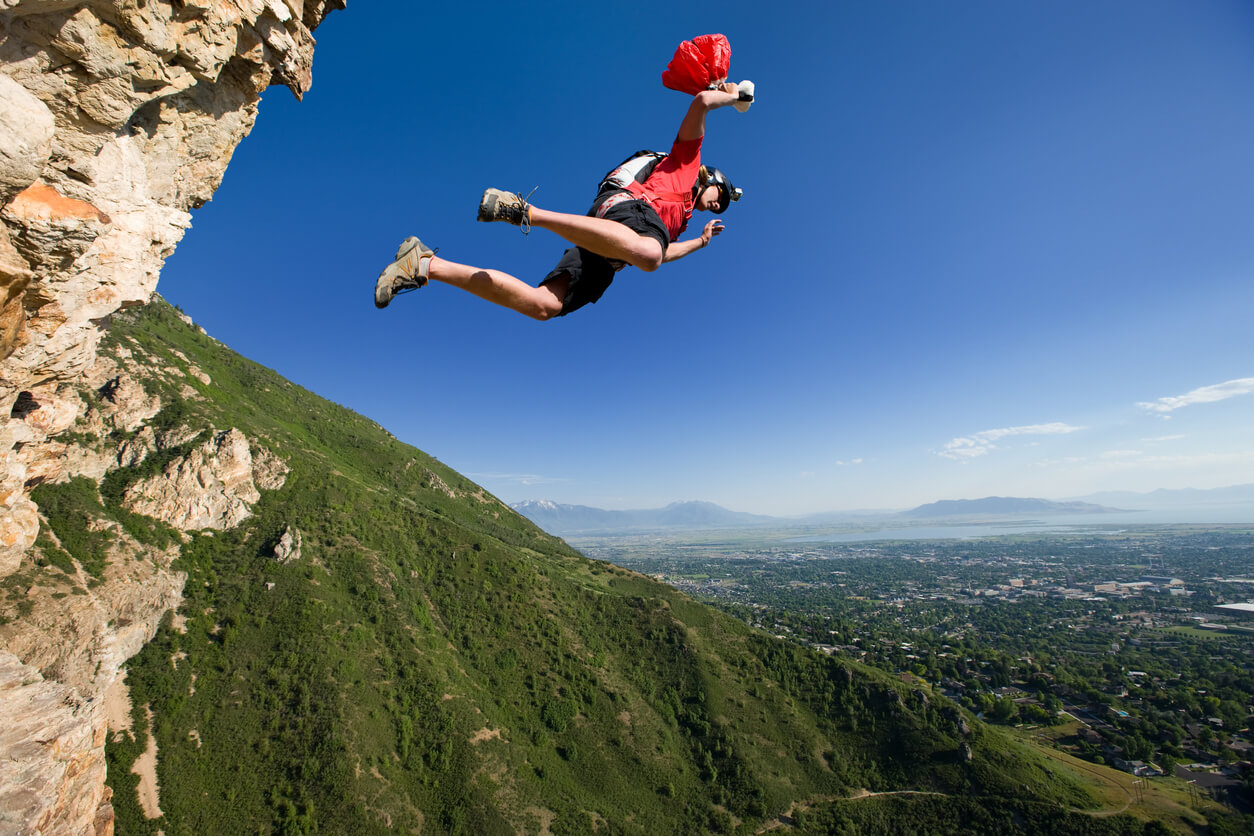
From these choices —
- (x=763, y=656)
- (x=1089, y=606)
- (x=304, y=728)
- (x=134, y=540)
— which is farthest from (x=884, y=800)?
(x=1089, y=606)

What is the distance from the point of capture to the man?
13.9ft

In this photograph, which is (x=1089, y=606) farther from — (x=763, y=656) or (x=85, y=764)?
(x=85, y=764)

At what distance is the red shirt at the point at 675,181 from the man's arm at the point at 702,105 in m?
0.10

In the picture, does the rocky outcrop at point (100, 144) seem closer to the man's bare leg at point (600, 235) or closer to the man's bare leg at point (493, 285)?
the man's bare leg at point (493, 285)

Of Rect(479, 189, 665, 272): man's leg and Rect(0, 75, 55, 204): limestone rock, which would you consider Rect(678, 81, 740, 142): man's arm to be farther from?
Rect(0, 75, 55, 204): limestone rock

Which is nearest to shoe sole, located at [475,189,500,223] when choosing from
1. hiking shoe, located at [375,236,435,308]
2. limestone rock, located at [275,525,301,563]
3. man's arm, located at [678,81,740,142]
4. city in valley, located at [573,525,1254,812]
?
hiking shoe, located at [375,236,435,308]

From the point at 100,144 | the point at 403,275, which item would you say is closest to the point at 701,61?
the point at 403,275

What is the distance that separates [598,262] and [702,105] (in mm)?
1791

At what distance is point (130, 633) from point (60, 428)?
47841 mm

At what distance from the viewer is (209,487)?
5178 cm

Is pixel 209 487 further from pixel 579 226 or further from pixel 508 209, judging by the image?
pixel 579 226

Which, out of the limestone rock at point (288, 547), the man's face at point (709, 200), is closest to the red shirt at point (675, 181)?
the man's face at point (709, 200)

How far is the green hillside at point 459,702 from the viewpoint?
3903 cm

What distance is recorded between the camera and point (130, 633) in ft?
128
